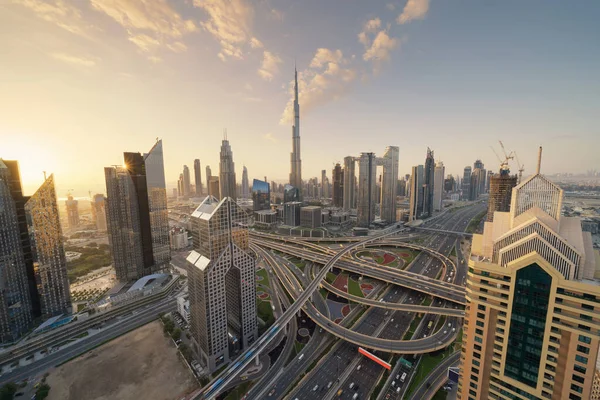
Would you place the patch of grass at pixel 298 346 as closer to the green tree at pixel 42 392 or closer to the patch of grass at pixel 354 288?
the patch of grass at pixel 354 288

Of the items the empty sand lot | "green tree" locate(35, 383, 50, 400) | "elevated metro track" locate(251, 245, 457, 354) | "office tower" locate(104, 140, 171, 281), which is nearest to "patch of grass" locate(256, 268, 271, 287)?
"elevated metro track" locate(251, 245, 457, 354)

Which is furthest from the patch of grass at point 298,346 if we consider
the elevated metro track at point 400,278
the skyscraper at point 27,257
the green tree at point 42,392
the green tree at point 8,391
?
the skyscraper at point 27,257

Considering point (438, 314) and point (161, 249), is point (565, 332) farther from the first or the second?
A: point (161, 249)

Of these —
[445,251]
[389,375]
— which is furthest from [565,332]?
[445,251]

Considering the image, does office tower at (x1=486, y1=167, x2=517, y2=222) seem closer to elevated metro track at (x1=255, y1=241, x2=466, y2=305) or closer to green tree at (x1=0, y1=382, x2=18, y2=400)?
elevated metro track at (x1=255, y1=241, x2=466, y2=305)

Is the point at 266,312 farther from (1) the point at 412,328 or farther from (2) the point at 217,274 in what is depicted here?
(1) the point at 412,328

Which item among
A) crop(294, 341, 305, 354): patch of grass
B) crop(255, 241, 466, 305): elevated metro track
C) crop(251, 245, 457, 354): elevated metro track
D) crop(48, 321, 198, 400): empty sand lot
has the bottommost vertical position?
crop(48, 321, 198, 400): empty sand lot

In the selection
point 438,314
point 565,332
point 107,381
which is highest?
point 565,332

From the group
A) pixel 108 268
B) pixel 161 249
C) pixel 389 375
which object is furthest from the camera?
pixel 108 268
